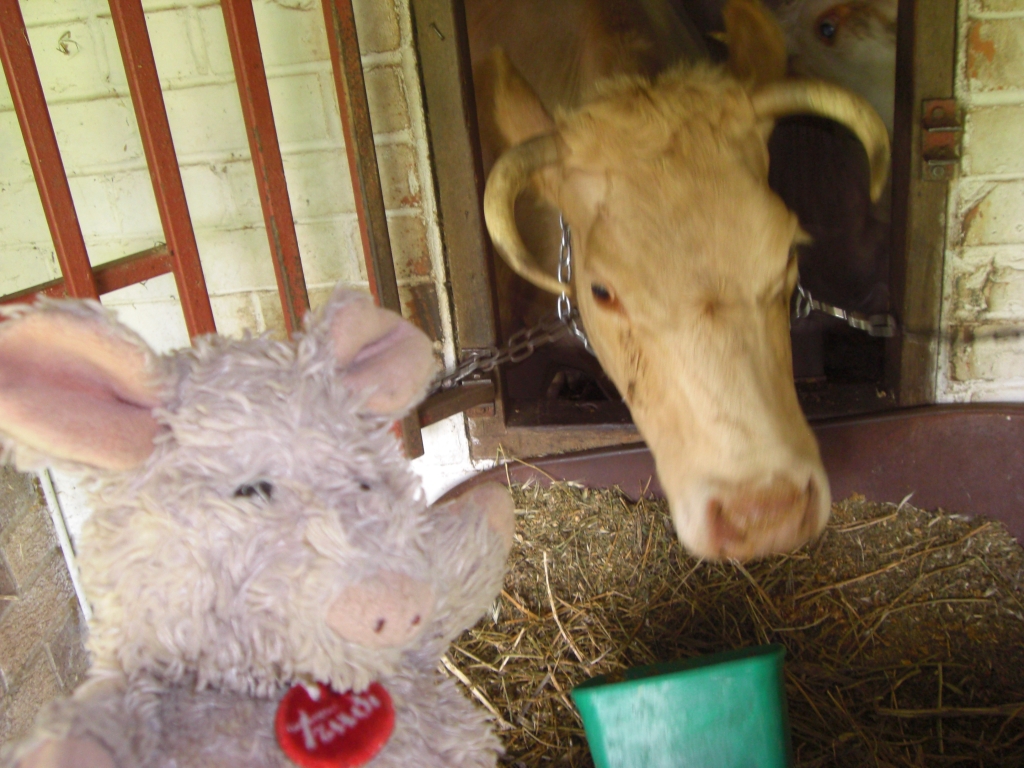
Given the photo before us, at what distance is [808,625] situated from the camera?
1.86 meters

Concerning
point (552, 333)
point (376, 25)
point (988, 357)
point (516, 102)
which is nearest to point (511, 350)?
point (552, 333)

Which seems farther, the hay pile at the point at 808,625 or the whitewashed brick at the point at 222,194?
the whitewashed brick at the point at 222,194

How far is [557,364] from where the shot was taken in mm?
2871

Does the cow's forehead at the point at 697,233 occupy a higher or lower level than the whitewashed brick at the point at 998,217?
higher

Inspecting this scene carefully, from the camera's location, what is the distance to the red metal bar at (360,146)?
1696 millimetres

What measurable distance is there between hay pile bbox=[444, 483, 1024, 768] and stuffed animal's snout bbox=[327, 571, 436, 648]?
1.21 metres

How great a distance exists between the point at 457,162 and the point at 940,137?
1.23 metres

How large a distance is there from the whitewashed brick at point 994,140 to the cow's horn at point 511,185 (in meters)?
1.12

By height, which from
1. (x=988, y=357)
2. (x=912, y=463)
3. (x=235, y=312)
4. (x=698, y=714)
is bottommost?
(x=912, y=463)

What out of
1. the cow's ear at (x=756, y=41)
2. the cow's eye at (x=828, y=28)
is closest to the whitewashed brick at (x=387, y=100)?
the cow's ear at (x=756, y=41)

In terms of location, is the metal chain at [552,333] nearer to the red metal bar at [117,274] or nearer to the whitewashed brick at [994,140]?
the whitewashed brick at [994,140]

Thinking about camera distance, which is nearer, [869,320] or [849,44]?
[869,320]

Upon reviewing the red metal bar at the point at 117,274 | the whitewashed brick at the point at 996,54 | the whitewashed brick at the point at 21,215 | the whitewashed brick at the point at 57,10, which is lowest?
the red metal bar at the point at 117,274

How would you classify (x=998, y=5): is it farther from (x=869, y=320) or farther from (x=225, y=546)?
(x=225, y=546)
